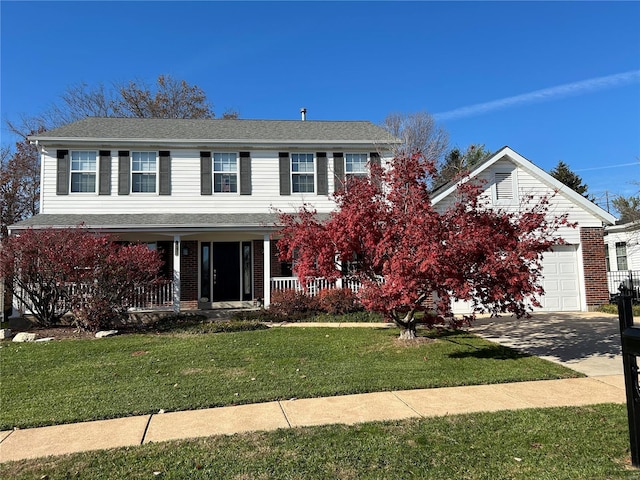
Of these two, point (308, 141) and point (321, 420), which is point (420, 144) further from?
point (321, 420)

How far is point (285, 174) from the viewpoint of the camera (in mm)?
15391

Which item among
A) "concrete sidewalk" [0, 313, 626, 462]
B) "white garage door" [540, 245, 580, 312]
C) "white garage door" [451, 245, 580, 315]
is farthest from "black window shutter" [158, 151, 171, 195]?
"white garage door" [540, 245, 580, 312]

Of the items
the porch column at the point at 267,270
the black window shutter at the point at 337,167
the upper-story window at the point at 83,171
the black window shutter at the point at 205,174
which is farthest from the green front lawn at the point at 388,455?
the upper-story window at the point at 83,171

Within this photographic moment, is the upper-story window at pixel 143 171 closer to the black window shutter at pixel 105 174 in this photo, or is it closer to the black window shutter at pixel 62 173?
the black window shutter at pixel 105 174

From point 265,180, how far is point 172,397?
10770 millimetres

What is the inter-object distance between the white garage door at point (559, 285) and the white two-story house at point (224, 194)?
0.10ft

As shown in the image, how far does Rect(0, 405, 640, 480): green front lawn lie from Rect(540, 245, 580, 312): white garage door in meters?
9.94

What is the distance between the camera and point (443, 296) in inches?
280

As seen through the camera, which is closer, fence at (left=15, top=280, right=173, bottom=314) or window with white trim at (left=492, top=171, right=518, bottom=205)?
fence at (left=15, top=280, right=173, bottom=314)

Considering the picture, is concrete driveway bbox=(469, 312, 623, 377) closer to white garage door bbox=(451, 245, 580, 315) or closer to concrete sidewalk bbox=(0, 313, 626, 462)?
concrete sidewalk bbox=(0, 313, 626, 462)

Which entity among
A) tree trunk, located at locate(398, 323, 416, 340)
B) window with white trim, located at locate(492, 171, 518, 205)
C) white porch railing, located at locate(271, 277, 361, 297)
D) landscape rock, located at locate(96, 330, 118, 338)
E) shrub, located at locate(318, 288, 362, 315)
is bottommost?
landscape rock, located at locate(96, 330, 118, 338)

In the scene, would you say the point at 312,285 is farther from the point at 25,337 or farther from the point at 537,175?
the point at 537,175

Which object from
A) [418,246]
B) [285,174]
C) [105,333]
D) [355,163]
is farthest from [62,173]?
[418,246]

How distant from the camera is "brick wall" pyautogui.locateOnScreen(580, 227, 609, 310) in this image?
13398 millimetres
